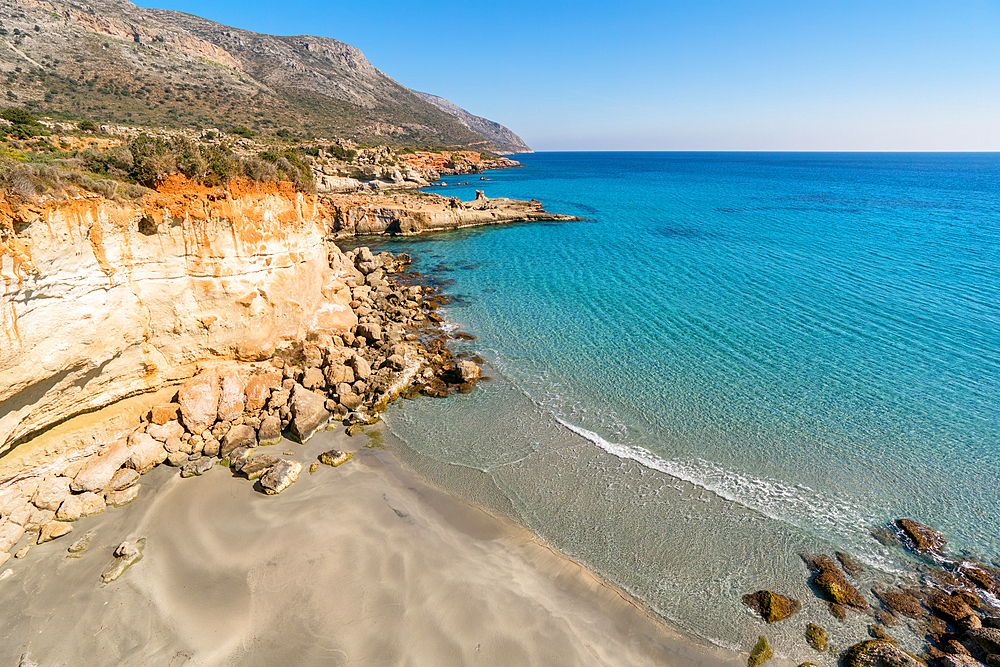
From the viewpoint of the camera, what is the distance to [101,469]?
1110 cm

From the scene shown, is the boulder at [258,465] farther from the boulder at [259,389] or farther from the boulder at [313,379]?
the boulder at [313,379]

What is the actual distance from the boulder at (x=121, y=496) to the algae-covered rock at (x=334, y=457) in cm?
444

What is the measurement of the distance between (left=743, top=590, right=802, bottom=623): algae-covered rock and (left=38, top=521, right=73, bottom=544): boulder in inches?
603

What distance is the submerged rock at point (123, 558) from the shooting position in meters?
8.98

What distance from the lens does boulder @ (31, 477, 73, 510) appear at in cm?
1024

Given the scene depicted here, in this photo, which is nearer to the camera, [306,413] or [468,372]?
[306,413]

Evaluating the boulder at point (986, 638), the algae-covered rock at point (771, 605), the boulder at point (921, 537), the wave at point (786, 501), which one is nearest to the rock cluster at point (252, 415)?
the wave at point (786, 501)

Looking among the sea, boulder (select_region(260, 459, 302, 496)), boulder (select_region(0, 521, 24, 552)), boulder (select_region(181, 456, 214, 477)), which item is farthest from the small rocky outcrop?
boulder (select_region(0, 521, 24, 552))

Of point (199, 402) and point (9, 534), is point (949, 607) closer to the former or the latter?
point (199, 402)

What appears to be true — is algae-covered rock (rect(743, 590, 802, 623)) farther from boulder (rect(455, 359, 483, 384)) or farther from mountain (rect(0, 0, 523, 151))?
mountain (rect(0, 0, 523, 151))

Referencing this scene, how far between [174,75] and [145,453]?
321 ft

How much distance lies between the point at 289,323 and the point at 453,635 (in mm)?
12886

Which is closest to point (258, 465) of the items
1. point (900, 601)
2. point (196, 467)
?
point (196, 467)

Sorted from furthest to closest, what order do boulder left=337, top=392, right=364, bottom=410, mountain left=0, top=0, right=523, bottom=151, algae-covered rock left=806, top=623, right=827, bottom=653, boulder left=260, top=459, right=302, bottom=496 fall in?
1. mountain left=0, top=0, right=523, bottom=151
2. boulder left=337, top=392, right=364, bottom=410
3. boulder left=260, top=459, right=302, bottom=496
4. algae-covered rock left=806, top=623, right=827, bottom=653
